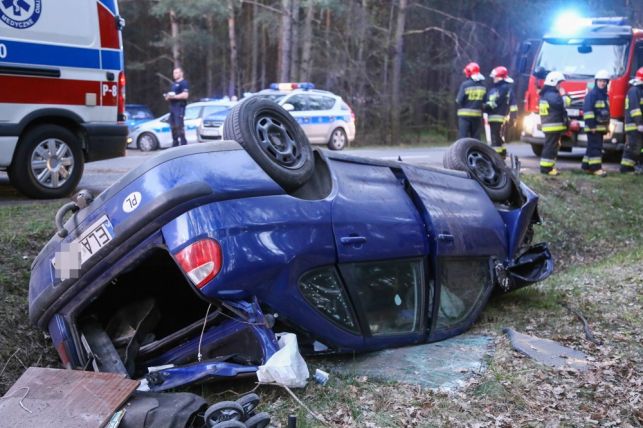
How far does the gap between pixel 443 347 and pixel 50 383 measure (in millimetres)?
2167

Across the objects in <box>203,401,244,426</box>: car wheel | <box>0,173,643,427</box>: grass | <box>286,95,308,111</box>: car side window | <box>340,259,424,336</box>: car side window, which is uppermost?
<box>286,95,308,111</box>: car side window

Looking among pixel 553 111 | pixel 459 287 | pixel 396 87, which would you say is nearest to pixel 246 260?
pixel 459 287

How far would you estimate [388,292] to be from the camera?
391cm

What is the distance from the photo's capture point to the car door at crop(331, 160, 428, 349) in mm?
3695

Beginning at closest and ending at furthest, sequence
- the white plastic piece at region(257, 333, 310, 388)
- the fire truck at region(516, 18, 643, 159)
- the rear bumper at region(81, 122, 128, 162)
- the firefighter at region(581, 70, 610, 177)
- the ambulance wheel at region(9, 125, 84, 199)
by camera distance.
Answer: the white plastic piece at region(257, 333, 310, 388) → the ambulance wheel at region(9, 125, 84, 199) → the rear bumper at region(81, 122, 128, 162) → the firefighter at region(581, 70, 610, 177) → the fire truck at region(516, 18, 643, 159)

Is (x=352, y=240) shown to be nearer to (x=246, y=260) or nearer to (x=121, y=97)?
(x=246, y=260)

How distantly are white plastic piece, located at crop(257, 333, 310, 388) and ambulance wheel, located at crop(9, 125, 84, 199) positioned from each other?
4.35m

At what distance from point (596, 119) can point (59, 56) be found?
8.92 m

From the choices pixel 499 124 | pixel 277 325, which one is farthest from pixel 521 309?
pixel 499 124

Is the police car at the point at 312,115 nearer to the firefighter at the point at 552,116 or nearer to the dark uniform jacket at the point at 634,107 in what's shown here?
the firefighter at the point at 552,116

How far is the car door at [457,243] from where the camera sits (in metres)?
4.18

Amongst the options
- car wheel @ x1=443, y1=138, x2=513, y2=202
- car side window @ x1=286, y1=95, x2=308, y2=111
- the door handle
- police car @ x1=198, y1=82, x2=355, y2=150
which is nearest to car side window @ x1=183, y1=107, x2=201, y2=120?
police car @ x1=198, y1=82, x2=355, y2=150

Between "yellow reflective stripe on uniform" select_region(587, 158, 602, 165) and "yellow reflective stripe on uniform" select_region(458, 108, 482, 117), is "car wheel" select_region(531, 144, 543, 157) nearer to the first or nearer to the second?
"yellow reflective stripe on uniform" select_region(587, 158, 602, 165)

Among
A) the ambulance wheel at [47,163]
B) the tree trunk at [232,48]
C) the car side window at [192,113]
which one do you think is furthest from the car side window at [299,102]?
the tree trunk at [232,48]
